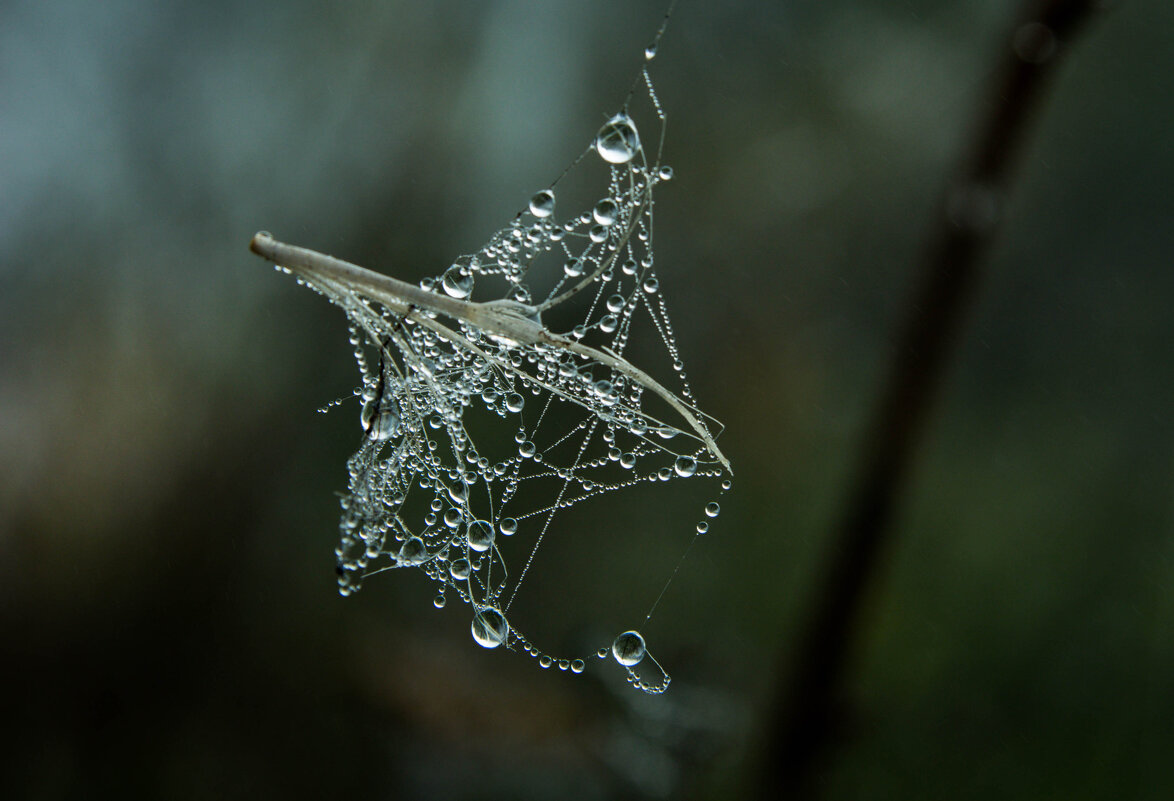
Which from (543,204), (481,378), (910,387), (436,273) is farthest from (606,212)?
(436,273)

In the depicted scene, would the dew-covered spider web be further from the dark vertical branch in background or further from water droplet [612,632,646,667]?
the dark vertical branch in background

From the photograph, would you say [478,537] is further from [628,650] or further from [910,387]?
[910,387]

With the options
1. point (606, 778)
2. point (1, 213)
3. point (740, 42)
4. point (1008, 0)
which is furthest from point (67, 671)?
point (1008, 0)

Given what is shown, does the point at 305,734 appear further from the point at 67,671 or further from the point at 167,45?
the point at 167,45

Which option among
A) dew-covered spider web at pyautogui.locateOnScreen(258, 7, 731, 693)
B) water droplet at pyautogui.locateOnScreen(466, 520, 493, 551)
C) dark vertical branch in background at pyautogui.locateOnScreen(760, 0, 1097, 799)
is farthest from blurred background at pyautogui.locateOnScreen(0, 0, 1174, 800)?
water droplet at pyautogui.locateOnScreen(466, 520, 493, 551)

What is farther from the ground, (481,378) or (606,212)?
(606,212)
